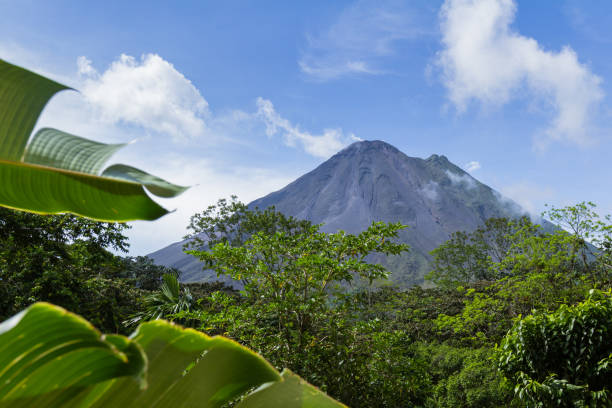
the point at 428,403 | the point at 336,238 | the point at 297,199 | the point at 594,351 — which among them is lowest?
the point at 428,403

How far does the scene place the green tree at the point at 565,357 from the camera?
420cm

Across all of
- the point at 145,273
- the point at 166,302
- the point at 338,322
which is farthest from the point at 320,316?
the point at 145,273

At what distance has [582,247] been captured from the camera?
344 inches

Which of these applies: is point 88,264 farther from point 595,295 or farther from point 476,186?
point 476,186

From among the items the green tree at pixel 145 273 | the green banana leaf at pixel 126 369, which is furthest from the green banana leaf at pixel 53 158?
the green tree at pixel 145 273

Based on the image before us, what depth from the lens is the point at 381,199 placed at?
119750 mm

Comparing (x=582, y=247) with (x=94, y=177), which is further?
(x=582, y=247)

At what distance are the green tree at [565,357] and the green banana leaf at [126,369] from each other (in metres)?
5.07

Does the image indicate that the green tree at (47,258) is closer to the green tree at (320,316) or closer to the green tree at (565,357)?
the green tree at (320,316)

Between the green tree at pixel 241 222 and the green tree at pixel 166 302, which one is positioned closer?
the green tree at pixel 166 302

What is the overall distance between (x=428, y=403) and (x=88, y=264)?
6.96 metres

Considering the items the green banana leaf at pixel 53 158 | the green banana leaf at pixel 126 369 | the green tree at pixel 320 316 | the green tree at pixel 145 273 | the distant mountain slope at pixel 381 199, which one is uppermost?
the distant mountain slope at pixel 381 199

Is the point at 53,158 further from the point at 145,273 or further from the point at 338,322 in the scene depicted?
the point at 145,273

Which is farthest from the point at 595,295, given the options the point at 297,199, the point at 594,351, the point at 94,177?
the point at 297,199
